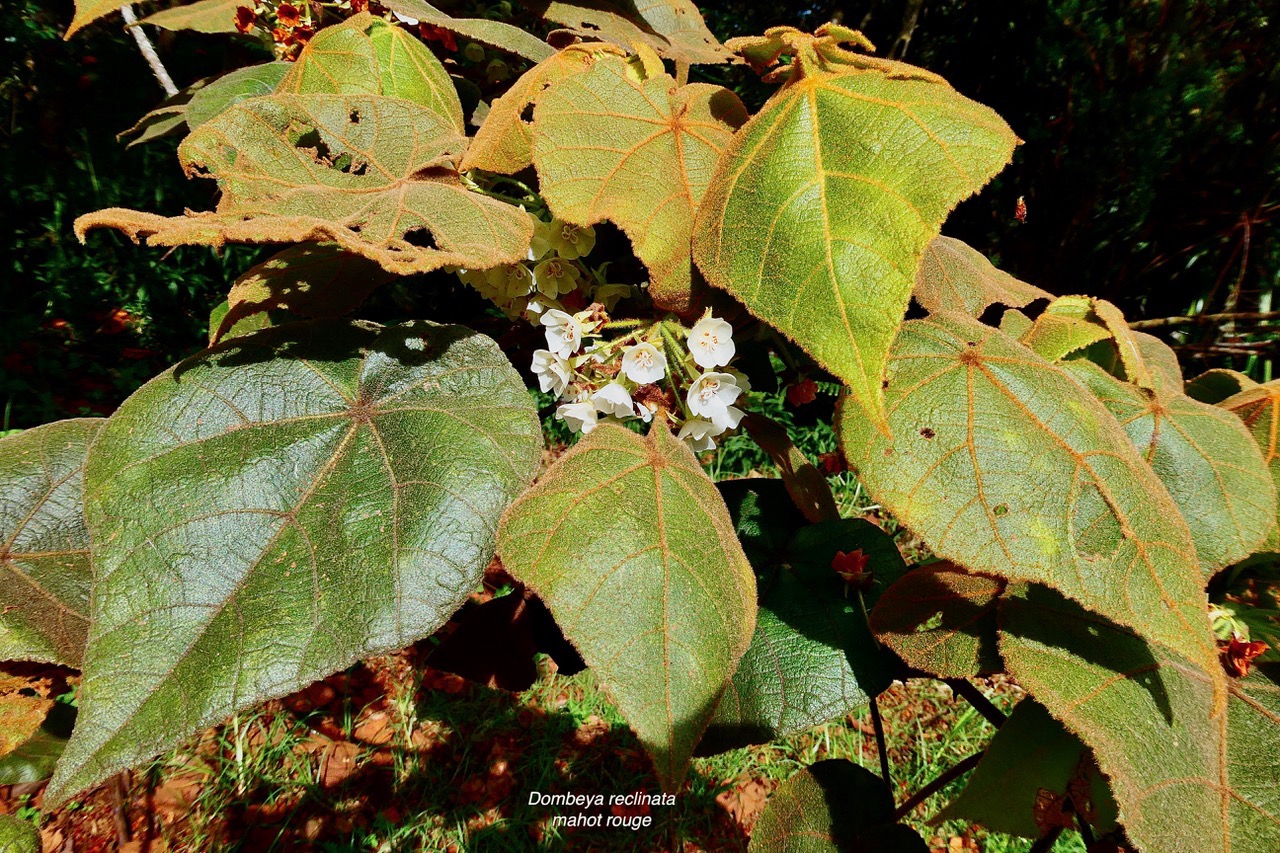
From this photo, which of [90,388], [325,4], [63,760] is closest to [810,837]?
[63,760]

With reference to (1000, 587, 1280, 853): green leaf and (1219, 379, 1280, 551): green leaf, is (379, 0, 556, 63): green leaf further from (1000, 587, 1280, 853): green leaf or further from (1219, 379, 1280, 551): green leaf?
(1219, 379, 1280, 551): green leaf

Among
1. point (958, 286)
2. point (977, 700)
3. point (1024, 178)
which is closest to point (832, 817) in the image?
point (977, 700)

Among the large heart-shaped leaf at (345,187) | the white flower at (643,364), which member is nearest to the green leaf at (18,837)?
the large heart-shaped leaf at (345,187)

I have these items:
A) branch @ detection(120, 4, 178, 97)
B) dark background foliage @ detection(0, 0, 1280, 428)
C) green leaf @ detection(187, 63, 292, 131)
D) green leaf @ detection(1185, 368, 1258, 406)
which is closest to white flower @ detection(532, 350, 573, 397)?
green leaf @ detection(187, 63, 292, 131)

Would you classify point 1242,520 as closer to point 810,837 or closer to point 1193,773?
point 1193,773

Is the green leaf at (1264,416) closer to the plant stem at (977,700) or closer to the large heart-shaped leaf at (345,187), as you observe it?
the plant stem at (977,700)
